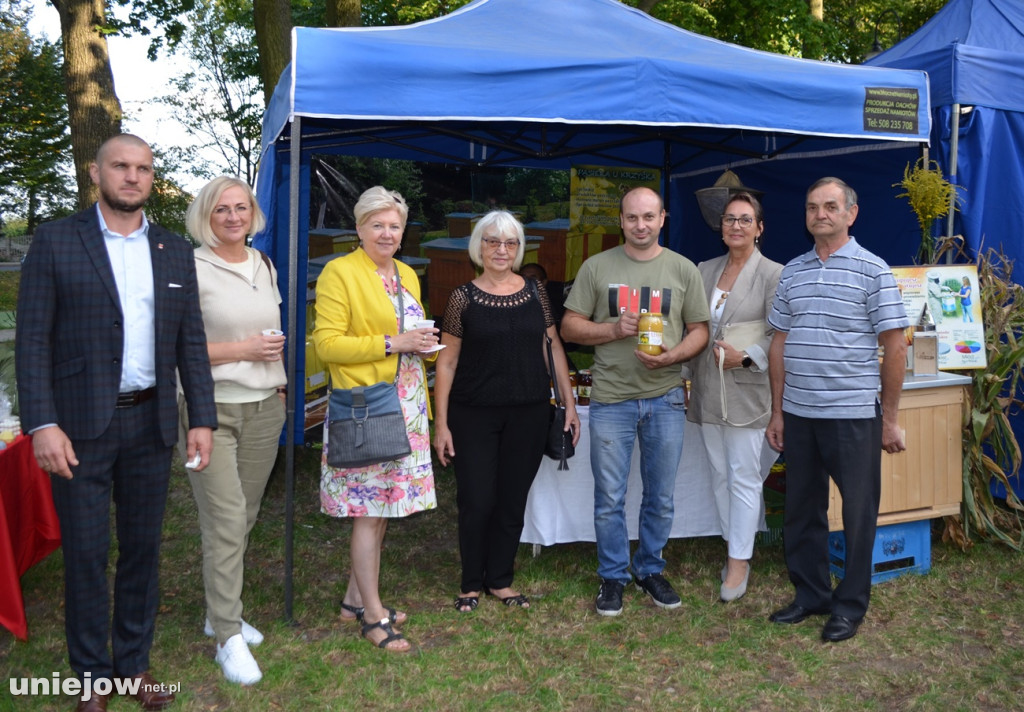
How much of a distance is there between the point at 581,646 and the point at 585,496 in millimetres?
864

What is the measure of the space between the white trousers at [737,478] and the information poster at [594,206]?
312 centimetres

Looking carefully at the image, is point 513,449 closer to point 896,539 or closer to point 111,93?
point 896,539

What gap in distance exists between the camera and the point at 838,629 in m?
3.26

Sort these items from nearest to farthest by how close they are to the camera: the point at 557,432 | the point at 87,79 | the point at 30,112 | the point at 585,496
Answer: the point at 557,432 → the point at 585,496 → the point at 87,79 → the point at 30,112

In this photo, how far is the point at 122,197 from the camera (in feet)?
8.09

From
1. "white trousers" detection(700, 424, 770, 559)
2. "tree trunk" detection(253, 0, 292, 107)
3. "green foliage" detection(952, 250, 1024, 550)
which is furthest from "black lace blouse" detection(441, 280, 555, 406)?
"tree trunk" detection(253, 0, 292, 107)

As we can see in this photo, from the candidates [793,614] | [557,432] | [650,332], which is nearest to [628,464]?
[557,432]

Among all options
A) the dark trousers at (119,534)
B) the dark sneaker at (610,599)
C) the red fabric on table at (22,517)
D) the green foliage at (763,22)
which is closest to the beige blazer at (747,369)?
the dark sneaker at (610,599)

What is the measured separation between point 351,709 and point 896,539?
2.56m

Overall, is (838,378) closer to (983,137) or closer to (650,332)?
(650,332)

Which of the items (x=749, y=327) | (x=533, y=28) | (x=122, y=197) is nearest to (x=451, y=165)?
(x=533, y=28)

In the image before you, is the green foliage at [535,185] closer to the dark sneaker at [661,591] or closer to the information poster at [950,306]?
the information poster at [950,306]

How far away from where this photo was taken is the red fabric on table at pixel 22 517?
3.06 m

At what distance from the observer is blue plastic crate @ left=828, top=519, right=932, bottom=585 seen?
12.5 ft
